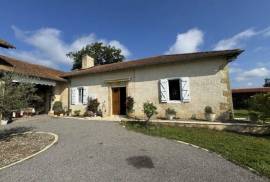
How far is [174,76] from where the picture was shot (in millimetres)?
10109

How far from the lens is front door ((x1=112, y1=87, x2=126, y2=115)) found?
12055 millimetres

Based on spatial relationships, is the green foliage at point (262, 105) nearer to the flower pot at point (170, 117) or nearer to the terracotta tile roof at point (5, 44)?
the flower pot at point (170, 117)

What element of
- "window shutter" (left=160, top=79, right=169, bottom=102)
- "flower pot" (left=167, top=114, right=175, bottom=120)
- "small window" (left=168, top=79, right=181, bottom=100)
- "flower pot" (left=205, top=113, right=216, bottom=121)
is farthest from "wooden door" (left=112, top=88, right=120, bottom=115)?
"flower pot" (left=205, top=113, right=216, bottom=121)

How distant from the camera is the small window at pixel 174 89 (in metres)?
10.2

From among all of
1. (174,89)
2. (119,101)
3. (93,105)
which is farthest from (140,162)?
(93,105)

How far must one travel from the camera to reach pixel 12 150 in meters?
4.93

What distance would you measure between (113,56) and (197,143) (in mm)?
26586

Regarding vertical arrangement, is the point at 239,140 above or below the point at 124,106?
below

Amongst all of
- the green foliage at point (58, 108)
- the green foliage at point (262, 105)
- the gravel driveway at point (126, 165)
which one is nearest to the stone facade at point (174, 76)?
the green foliage at point (58, 108)

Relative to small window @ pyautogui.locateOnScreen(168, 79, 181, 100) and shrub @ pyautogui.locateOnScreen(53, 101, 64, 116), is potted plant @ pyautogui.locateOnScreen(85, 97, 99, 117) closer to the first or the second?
shrub @ pyautogui.locateOnScreen(53, 101, 64, 116)

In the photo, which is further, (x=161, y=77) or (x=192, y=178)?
(x=161, y=77)

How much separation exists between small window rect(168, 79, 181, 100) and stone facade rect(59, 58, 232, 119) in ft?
1.32

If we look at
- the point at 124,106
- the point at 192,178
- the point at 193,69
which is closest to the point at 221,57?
the point at 193,69

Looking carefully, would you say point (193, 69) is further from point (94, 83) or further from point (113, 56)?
point (113, 56)
